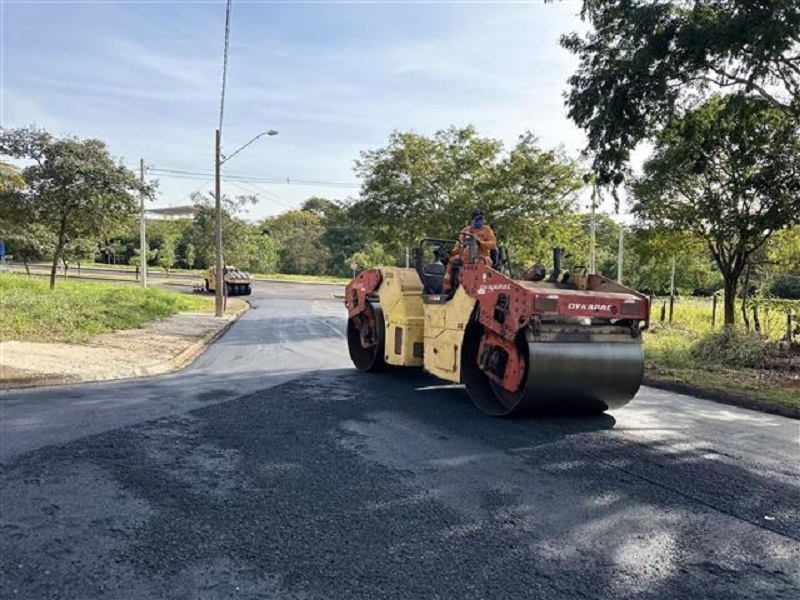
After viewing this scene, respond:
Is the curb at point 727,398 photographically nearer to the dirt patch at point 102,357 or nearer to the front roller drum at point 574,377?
the front roller drum at point 574,377

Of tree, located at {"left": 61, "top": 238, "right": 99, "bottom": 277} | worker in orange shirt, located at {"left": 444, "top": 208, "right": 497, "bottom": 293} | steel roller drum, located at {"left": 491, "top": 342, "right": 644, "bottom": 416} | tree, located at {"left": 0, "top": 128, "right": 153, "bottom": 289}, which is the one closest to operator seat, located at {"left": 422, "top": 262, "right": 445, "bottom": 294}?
worker in orange shirt, located at {"left": 444, "top": 208, "right": 497, "bottom": 293}

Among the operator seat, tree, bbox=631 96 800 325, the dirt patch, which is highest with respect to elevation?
tree, bbox=631 96 800 325

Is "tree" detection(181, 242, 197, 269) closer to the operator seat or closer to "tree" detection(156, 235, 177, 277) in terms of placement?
"tree" detection(156, 235, 177, 277)

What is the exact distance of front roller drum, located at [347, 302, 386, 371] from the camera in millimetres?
10266

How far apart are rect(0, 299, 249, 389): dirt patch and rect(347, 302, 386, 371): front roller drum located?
11.1 feet

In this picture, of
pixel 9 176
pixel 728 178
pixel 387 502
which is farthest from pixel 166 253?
pixel 387 502


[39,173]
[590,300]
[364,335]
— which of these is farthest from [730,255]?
[39,173]

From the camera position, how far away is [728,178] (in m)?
14.6

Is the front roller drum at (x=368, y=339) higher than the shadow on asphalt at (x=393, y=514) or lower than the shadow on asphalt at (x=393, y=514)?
higher

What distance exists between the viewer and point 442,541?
3.97 meters

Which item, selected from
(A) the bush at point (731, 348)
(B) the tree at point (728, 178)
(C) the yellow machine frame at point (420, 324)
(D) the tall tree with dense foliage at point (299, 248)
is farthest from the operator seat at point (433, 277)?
(D) the tall tree with dense foliage at point (299, 248)

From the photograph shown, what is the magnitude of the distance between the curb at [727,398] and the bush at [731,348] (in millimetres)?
2937

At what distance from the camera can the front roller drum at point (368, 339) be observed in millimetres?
10266

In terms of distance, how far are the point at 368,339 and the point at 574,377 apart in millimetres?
4701
